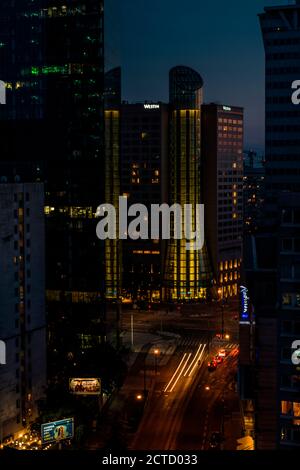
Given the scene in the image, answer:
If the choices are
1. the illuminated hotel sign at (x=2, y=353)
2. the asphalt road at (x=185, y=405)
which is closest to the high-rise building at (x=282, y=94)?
the asphalt road at (x=185, y=405)

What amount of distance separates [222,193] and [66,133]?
150ft

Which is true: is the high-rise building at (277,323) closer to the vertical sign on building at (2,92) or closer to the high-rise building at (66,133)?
the high-rise building at (66,133)

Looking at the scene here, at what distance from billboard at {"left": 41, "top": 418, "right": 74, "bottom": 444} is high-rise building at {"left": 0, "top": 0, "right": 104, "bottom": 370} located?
2462 cm

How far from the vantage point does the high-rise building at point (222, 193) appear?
116 meters

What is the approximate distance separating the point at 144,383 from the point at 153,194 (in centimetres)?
5473

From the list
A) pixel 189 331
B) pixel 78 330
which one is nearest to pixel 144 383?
pixel 78 330

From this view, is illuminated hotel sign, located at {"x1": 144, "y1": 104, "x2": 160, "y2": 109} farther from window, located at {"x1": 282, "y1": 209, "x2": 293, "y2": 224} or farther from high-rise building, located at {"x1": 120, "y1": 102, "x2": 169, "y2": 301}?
window, located at {"x1": 282, "y1": 209, "x2": 293, "y2": 224}

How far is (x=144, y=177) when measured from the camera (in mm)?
116938

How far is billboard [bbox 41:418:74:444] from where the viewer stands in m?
47.4

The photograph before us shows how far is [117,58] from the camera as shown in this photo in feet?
264

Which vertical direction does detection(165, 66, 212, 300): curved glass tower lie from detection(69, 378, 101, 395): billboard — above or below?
above

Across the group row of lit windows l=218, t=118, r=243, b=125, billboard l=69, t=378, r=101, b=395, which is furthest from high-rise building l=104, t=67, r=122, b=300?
billboard l=69, t=378, r=101, b=395

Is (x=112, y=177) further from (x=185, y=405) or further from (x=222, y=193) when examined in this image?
(x=185, y=405)

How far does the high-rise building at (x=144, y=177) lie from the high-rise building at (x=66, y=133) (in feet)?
119
